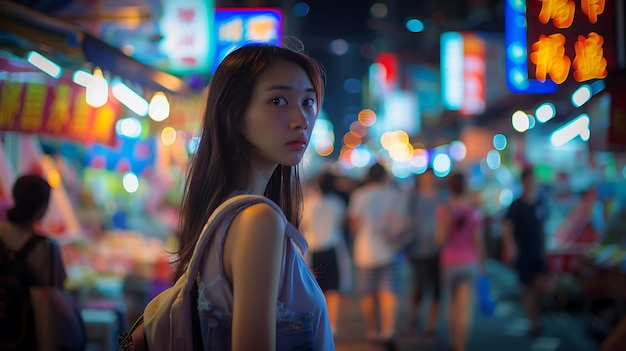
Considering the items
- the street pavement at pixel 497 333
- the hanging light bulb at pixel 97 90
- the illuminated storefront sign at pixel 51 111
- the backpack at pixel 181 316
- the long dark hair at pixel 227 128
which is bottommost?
the street pavement at pixel 497 333

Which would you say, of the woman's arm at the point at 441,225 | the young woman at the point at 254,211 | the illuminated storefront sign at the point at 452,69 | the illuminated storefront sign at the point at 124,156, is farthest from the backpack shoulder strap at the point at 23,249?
the illuminated storefront sign at the point at 452,69

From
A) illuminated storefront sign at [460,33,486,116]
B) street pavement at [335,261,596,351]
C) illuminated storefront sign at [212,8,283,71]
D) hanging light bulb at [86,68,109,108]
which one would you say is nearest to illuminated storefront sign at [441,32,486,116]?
illuminated storefront sign at [460,33,486,116]

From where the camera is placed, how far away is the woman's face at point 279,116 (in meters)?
1.86

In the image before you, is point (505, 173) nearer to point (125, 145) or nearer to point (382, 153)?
point (125, 145)

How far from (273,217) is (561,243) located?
10369mm

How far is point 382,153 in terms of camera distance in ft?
121

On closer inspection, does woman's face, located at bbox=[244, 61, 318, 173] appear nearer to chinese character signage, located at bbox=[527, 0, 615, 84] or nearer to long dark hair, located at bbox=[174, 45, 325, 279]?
long dark hair, located at bbox=[174, 45, 325, 279]

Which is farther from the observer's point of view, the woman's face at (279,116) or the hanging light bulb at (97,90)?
the hanging light bulb at (97,90)

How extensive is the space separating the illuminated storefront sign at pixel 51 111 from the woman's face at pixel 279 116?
273cm

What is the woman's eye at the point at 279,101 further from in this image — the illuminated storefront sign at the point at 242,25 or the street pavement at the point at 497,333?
the street pavement at the point at 497,333

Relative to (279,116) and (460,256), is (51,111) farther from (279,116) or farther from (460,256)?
(460,256)

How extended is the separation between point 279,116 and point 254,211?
334 millimetres

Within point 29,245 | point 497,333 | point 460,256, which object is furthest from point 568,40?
point 497,333

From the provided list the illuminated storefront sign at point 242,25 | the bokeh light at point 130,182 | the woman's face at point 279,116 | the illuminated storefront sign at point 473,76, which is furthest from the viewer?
the illuminated storefront sign at point 473,76
